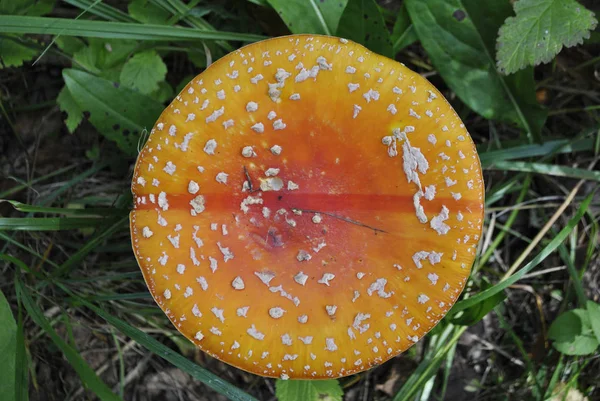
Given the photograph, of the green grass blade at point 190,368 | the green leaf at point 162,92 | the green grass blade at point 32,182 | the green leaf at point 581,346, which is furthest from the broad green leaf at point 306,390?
the green grass blade at point 32,182

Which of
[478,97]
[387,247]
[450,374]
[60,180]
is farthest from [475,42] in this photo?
[60,180]

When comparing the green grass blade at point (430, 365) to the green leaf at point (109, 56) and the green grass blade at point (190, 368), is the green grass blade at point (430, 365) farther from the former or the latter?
the green leaf at point (109, 56)

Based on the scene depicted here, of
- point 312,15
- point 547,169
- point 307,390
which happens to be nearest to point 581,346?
point 547,169

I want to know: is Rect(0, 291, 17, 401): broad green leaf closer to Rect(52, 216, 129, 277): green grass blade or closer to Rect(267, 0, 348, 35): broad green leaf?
Rect(52, 216, 129, 277): green grass blade

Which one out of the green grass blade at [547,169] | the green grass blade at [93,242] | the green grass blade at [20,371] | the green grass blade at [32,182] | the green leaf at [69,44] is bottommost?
the green grass blade at [20,371]

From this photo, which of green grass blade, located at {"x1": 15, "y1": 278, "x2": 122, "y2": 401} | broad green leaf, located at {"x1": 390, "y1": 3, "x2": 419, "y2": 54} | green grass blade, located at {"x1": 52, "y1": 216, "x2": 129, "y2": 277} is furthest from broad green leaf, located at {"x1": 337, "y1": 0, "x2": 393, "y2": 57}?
green grass blade, located at {"x1": 15, "y1": 278, "x2": 122, "y2": 401}

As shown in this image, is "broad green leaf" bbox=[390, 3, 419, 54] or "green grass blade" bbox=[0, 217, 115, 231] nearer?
"green grass blade" bbox=[0, 217, 115, 231]
